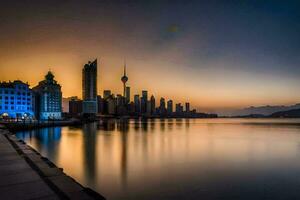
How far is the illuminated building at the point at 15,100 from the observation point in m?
131

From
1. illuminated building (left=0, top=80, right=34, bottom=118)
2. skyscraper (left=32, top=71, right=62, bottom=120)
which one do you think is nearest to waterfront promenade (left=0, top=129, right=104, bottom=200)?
illuminated building (left=0, top=80, right=34, bottom=118)

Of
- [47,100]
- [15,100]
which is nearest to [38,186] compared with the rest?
[15,100]

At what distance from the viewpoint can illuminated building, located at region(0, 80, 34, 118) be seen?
131375mm

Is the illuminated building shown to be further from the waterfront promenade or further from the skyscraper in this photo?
the waterfront promenade

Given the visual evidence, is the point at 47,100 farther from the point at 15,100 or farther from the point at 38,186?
the point at 38,186

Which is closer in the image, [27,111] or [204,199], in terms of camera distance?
[204,199]

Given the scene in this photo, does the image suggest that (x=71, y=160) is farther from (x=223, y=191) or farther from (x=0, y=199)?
(x=0, y=199)

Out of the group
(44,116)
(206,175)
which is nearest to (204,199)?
(206,175)

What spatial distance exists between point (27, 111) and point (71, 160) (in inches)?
4962

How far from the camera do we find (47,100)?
7249 inches

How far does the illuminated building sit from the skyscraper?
39.6 metres

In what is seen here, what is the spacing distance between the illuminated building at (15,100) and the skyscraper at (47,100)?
1558 inches

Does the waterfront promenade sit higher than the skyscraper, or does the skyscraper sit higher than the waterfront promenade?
the skyscraper

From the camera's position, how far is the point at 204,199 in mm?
14070
